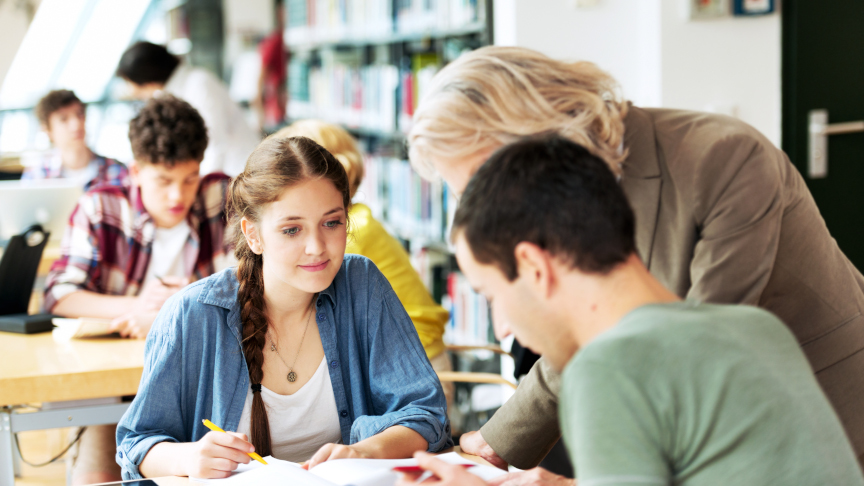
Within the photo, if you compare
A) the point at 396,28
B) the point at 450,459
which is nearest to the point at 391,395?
the point at 450,459

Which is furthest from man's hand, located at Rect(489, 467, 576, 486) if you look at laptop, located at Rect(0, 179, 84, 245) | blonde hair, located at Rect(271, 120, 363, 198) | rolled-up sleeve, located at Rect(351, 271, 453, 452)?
laptop, located at Rect(0, 179, 84, 245)

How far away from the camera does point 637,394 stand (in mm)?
664

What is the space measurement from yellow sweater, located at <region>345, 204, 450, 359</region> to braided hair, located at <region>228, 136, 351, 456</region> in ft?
2.18

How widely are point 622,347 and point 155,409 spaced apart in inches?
35.7

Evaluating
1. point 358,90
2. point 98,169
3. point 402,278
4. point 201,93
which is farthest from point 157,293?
point 358,90

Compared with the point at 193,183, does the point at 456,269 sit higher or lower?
lower

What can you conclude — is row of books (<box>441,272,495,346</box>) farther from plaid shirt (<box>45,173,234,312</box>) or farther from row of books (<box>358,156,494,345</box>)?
plaid shirt (<box>45,173,234,312</box>)

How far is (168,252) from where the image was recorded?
7.51ft

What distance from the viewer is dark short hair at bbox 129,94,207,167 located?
2.18 m

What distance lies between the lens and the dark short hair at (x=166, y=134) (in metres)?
2.18

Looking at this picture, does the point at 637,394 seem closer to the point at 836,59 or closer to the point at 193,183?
the point at 193,183

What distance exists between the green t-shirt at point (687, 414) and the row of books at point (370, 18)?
2291 millimetres

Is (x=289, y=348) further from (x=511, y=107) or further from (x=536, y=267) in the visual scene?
(x=536, y=267)

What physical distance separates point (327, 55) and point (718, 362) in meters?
4.60
